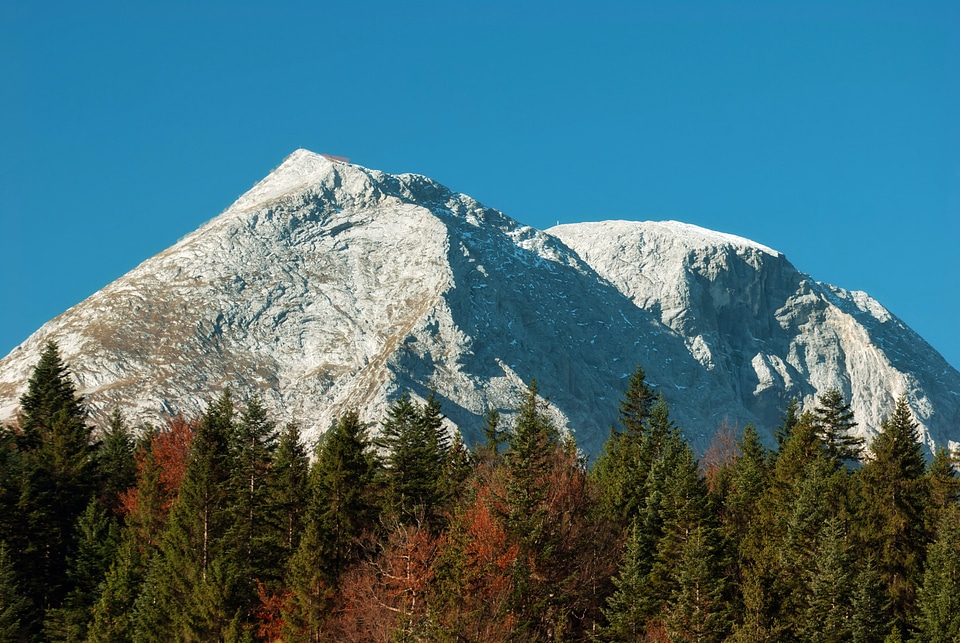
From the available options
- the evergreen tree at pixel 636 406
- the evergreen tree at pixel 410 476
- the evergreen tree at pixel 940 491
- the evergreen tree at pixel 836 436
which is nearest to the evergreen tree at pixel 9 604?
the evergreen tree at pixel 410 476

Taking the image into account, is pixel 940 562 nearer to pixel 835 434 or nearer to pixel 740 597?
pixel 740 597

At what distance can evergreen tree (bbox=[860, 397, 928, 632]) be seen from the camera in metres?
72.6

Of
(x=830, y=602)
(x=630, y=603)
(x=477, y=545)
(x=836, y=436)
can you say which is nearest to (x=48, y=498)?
(x=477, y=545)

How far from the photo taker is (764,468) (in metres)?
90.0

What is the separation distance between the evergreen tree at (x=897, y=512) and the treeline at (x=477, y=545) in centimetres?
13

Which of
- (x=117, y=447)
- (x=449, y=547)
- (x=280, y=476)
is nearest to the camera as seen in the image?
(x=449, y=547)

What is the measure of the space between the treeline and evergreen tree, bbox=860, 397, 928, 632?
0.13m

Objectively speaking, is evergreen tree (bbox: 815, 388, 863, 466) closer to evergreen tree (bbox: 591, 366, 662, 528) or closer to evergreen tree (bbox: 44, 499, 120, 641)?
evergreen tree (bbox: 591, 366, 662, 528)

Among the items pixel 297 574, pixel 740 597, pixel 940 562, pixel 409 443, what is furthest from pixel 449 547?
pixel 940 562

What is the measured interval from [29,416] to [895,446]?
72.9 metres

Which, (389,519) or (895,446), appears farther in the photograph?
(895,446)

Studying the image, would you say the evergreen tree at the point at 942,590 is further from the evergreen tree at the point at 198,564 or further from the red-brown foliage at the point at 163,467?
the red-brown foliage at the point at 163,467

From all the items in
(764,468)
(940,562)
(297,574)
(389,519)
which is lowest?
(297,574)

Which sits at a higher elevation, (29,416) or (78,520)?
(29,416)
